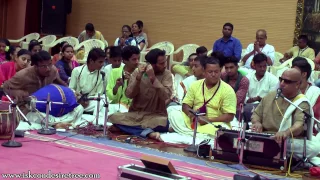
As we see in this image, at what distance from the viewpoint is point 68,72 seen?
945 centimetres

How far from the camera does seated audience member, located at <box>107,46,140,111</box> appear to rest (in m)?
7.54

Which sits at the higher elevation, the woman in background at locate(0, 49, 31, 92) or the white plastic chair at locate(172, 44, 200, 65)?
the white plastic chair at locate(172, 44, 200, 65)

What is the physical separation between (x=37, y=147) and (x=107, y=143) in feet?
2.80

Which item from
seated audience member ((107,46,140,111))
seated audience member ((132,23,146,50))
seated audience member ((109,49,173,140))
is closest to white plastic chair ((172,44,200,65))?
seated audience member ((132,23,146,50))

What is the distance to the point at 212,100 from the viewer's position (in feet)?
21.5

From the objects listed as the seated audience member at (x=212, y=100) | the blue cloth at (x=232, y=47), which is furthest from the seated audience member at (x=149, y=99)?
the blue cloth at (x=232, y=47)

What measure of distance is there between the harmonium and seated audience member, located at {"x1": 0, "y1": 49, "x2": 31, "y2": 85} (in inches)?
140

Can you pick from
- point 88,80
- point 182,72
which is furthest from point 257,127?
point 182,72

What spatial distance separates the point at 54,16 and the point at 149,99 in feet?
25.7

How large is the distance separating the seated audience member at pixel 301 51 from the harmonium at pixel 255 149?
5.00 m

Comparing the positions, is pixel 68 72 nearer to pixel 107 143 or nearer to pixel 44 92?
pixel 44 92

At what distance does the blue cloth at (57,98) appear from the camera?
22.1 feet

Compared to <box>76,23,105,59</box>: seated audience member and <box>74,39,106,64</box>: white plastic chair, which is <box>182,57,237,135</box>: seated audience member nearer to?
<box>74,39,106,64</box>: white plastic chair

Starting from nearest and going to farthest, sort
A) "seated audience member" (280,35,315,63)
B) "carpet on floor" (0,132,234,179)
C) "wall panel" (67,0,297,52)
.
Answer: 1. "carpet on floor" (0,132,234,179)
2. "seated audience member" (280,35,315,63)
3. "wall panel" (67,0,297,52)
